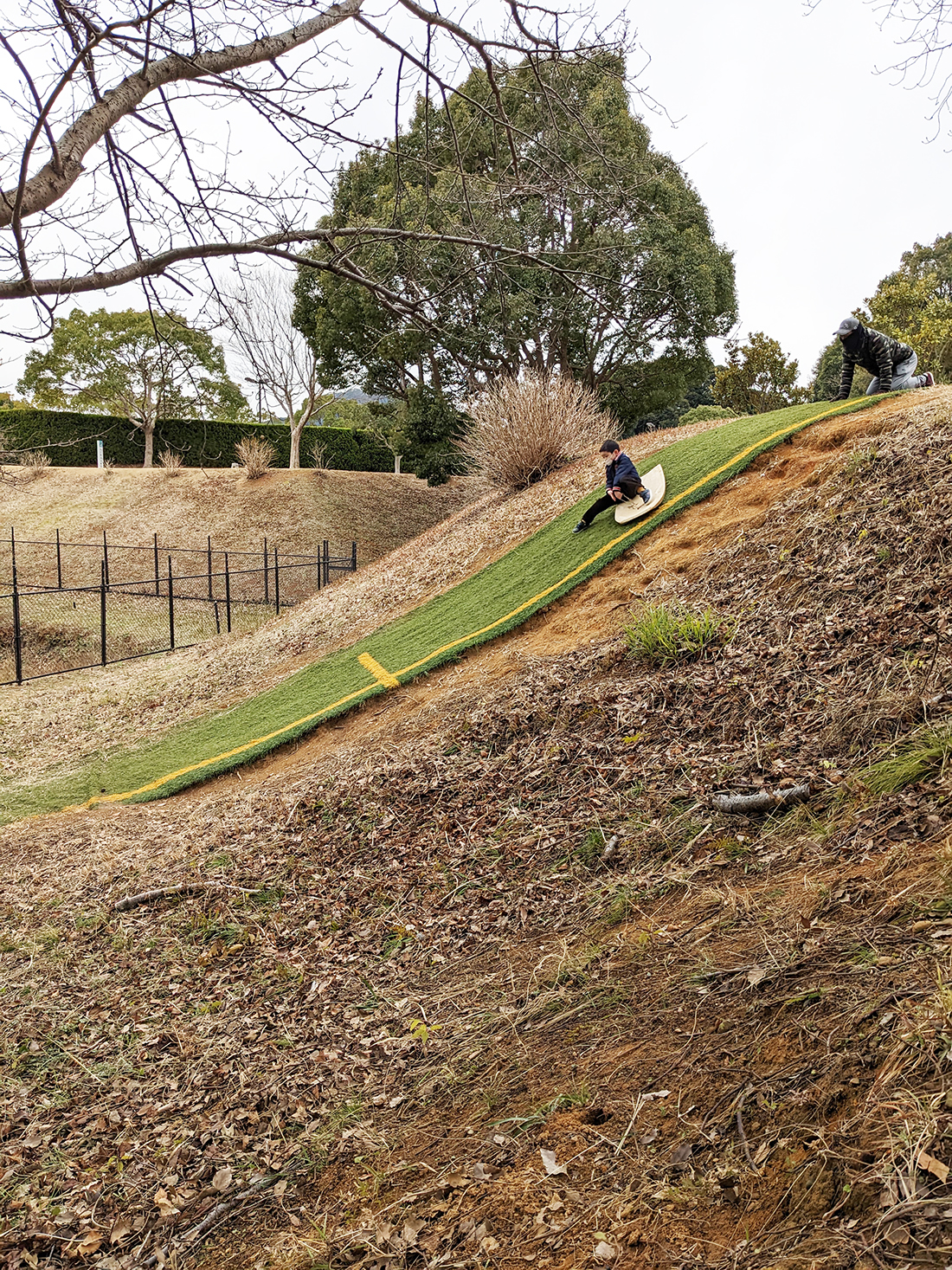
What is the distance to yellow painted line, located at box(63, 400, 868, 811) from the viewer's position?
6895 mm

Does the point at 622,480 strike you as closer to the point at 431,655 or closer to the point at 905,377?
the point at 431,655

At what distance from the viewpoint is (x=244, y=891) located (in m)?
4.12

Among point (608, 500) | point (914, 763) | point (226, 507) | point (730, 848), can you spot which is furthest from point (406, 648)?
point (226, 507)

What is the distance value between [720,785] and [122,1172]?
251 cm

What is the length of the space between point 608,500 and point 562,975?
642cm

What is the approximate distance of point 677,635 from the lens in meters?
4.65

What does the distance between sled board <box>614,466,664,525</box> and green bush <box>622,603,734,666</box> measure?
10.9 feet

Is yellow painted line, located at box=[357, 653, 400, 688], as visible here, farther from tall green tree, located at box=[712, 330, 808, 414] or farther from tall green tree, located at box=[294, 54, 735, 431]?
tall green tree, located at box=[712, 330, 808, 414]

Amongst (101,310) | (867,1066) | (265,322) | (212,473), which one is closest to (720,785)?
(867,1066)

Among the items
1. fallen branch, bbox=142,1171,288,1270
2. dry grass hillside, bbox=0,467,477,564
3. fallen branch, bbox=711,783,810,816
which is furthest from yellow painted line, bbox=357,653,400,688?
dry grass hillside, bbox=0,467,477,564

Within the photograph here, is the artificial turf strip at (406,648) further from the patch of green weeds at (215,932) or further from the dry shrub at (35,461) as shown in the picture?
the dry shrub at (35,461)

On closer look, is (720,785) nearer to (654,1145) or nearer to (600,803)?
(600,803)

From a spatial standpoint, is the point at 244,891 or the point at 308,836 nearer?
the point at 244,891

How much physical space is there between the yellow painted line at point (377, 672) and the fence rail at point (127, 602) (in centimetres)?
561
